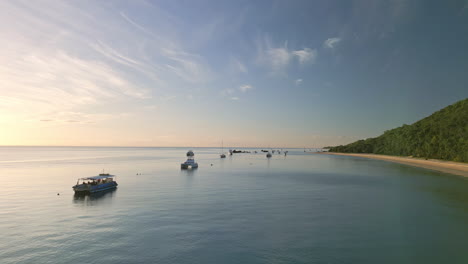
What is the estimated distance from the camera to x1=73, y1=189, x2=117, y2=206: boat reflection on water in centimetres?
4353

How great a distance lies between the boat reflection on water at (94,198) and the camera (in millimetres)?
43531

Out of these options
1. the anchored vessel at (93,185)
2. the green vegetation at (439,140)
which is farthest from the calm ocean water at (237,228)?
the green vegetation at (439,140)

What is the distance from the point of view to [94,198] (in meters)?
47.3

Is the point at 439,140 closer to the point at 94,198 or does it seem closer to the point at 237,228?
→ the point at 237,228

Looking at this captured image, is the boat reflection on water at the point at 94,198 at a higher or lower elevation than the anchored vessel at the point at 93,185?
lower

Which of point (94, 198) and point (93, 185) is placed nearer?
point (94, 198)

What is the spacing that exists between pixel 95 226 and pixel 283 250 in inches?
821

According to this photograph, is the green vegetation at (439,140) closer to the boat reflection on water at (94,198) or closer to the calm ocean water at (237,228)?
the calm ocean water at (237,228)

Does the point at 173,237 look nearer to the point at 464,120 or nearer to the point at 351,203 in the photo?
the point at 351,203

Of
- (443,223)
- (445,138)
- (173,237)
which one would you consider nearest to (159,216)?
(173,237)

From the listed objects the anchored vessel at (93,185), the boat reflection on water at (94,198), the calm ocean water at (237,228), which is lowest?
the calm ocean water at (237,228)

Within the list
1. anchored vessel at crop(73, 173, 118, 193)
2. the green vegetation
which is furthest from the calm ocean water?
the green vegetation

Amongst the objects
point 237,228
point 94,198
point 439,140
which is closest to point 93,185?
point 94,198

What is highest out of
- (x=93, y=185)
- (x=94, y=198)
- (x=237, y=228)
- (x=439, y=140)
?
(x=439, y=140)
